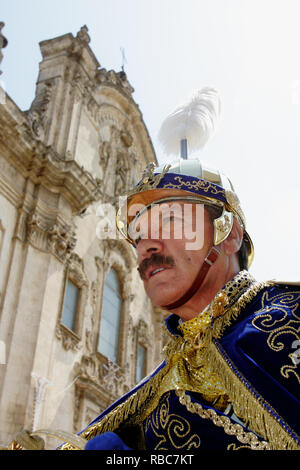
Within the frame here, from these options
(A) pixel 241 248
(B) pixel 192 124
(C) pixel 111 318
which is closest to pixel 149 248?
(A) pixel 241 248

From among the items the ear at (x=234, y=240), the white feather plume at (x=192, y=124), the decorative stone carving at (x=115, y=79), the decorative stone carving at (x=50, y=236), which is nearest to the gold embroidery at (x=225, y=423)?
the ear at (x=234, y=240)

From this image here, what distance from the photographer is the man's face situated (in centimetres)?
248

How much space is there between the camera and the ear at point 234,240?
9.02 feet

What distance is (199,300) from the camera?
2562mm

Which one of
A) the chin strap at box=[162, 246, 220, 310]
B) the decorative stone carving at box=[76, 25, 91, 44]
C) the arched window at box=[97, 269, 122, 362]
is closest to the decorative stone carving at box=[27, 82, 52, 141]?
the decorative stone carving at box=[76, 25, 91, 44]

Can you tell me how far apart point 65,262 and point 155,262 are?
28.8 ft

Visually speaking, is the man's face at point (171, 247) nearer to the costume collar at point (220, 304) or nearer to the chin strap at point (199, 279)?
the chin strap at point (199, 279)

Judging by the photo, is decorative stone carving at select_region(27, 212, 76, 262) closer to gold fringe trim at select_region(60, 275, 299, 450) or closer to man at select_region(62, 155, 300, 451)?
man at select_region(62, 155, 300, 451)

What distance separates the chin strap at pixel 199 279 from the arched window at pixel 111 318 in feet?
32.7

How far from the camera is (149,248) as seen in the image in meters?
2.60

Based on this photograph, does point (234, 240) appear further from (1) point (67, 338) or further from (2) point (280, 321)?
(1) point (67, 338)

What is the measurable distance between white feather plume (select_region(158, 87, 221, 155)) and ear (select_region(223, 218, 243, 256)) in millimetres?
1482
